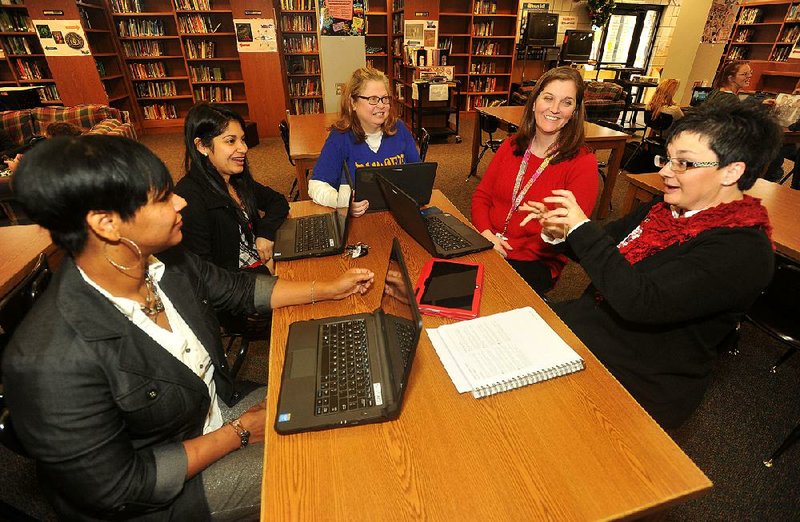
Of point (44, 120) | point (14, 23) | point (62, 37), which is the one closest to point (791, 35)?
point (44, 120)

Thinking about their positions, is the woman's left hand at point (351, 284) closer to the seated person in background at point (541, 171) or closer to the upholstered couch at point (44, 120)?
the seated person in background at point (541, 171)

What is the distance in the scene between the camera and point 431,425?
2.85ft

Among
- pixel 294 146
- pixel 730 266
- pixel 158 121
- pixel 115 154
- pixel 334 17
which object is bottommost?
pixel 158 121

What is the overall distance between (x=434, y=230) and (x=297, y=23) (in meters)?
6.75

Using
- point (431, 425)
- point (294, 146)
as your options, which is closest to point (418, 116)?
point (294, 146)

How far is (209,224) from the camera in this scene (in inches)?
65.9

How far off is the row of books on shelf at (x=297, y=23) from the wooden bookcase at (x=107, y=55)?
2.81 metres

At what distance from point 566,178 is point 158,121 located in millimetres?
7907

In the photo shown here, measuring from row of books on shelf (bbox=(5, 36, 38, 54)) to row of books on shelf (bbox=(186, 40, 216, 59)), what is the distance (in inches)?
87.6

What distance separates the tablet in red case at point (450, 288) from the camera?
1.21m

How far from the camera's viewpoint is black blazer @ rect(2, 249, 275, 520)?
75 cm

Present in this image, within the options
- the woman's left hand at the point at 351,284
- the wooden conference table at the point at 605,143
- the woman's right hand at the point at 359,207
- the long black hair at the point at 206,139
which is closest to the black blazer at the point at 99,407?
the woman's left hand at the point at 351,284

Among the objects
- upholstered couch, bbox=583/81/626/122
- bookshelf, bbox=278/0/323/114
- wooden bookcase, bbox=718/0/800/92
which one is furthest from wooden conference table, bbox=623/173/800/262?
wooden bookcase, bbox=718/0/800/92

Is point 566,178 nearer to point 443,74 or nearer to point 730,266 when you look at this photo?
point 730,266
